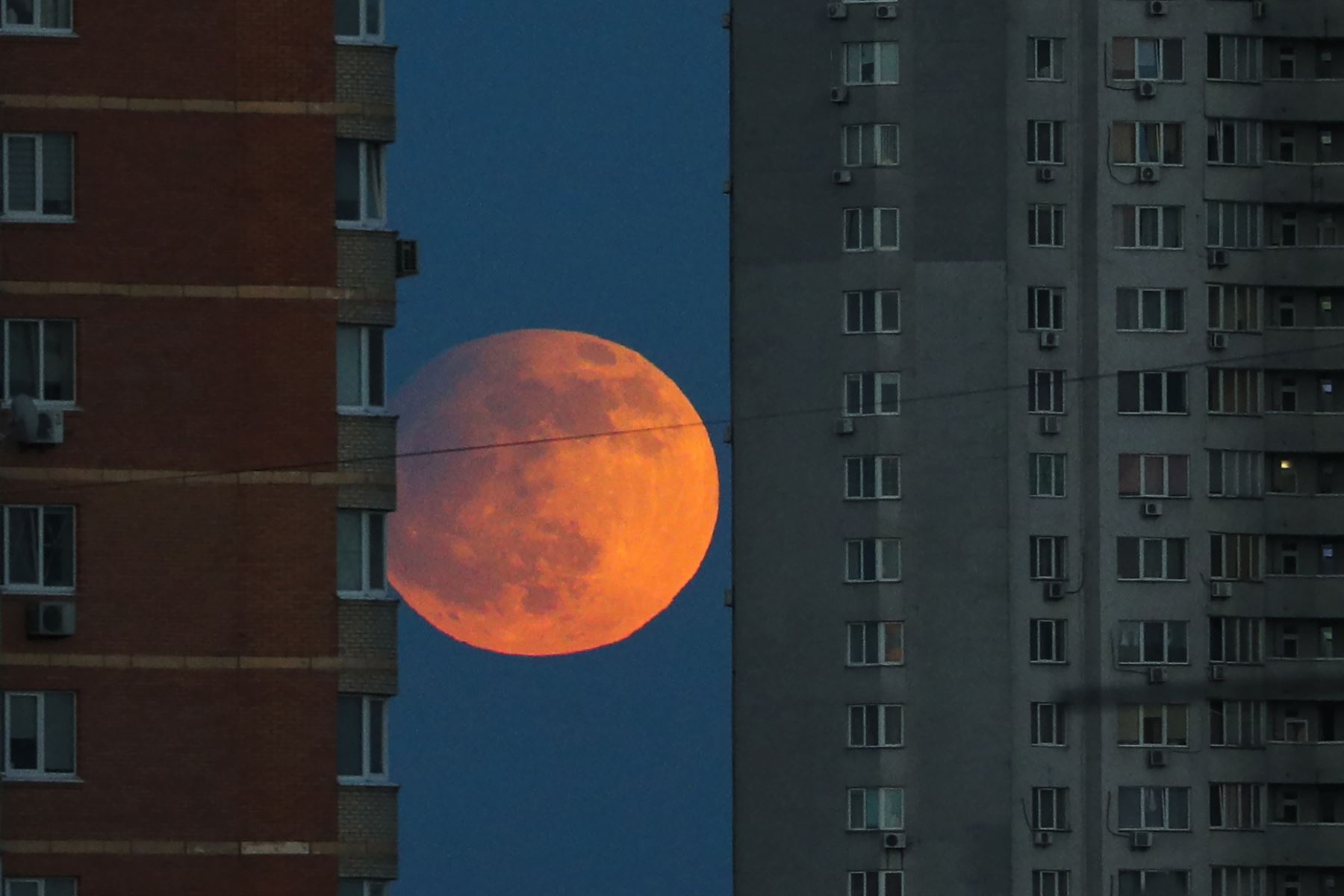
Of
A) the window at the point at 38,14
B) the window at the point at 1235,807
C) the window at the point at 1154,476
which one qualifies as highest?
the window at the point at 38,14

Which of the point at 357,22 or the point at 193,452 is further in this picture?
the point at 357,22

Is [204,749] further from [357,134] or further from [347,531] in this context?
[357,134]

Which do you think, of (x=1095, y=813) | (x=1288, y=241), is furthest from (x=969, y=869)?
(x=1288, y=241)

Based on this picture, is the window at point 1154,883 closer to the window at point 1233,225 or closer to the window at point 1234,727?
the window at point 1234,727

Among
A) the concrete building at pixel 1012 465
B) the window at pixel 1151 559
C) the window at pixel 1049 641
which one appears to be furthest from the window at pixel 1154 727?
the window at pixel 1151 559

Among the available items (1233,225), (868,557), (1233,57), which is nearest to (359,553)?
(868,557)

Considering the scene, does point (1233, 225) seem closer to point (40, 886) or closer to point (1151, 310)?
point (1151, 310)
